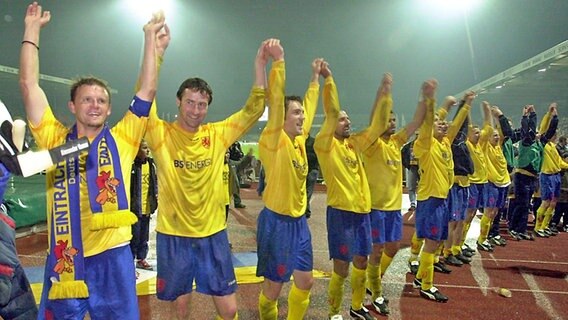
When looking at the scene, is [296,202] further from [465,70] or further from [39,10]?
[465,70]

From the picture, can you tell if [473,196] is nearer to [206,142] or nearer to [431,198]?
[431,198]

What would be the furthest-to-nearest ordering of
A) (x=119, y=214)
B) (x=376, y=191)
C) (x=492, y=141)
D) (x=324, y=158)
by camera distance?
(x=492, y=141) < (x=376, y=191) < (x=324, y=158) < (x=119, y=214)

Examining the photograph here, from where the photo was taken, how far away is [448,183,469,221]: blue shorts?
6.50 metres

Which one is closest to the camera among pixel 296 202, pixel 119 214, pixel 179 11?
pixel 119 214

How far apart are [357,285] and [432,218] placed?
156 cm

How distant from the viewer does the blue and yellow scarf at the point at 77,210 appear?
8.02 ft

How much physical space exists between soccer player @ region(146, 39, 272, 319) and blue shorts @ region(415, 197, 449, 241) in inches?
124

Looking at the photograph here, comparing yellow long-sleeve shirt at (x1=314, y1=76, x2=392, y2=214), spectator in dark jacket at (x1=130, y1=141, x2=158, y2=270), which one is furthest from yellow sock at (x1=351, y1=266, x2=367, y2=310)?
spectator in dark jacket at (x1=130, y1=141, x2=158, y2=270)

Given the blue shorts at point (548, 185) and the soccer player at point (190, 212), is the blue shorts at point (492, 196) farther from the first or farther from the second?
the soccer player at point (190, 212)

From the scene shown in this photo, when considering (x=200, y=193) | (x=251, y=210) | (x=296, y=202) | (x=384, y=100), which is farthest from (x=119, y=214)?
(x=251, y=210)

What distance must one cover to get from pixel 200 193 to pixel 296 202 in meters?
0.89

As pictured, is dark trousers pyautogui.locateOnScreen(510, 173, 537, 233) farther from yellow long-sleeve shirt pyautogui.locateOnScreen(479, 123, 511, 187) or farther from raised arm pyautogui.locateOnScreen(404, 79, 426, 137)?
raised arm pyautogui.locateOnScreen(404, 79, 426, 137)

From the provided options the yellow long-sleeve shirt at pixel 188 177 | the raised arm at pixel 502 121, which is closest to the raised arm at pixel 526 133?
the raised arm at pixel 502 121

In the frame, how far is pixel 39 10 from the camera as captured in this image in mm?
2699
